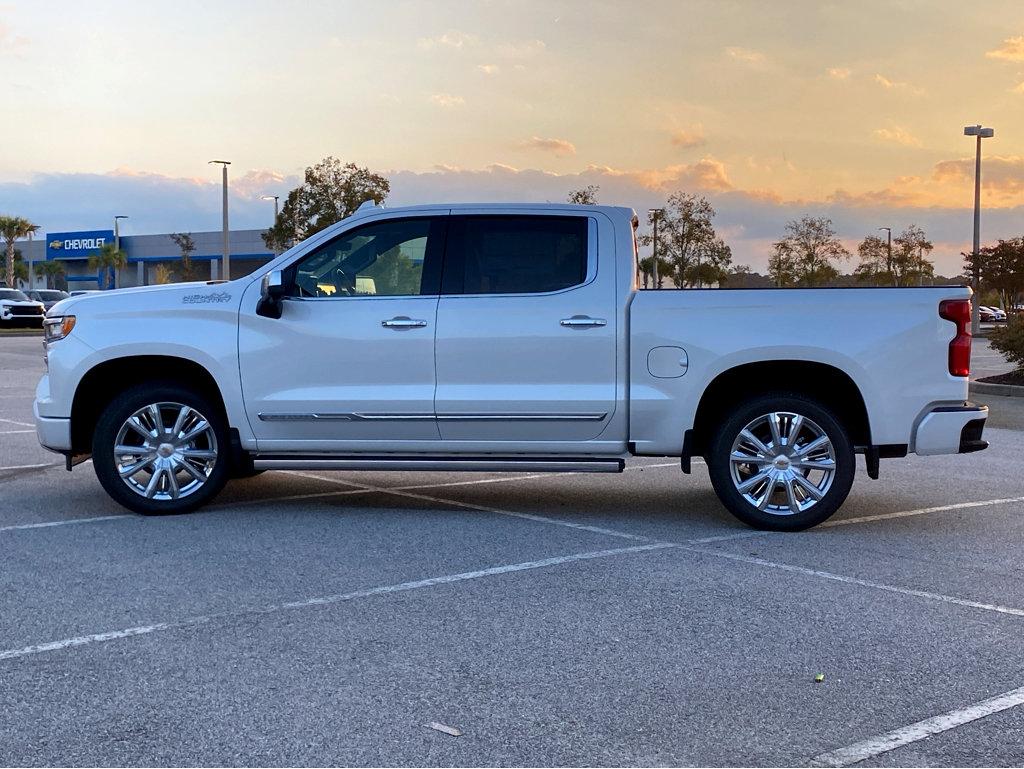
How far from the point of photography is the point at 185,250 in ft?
291

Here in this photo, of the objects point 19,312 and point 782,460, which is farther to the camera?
point 19,312

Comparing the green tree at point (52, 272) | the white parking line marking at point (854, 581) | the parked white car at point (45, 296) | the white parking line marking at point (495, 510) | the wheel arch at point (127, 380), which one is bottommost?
the white parking line marking at point (854, 581)

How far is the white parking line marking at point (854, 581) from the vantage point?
5984 mm

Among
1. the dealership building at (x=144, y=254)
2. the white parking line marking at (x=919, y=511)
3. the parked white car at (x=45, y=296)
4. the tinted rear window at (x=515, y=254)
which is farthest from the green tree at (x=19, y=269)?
the white parking line marking at (x=919, y=511)

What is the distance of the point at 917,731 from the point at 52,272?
107 m

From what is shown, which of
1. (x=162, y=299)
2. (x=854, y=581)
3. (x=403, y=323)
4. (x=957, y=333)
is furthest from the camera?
(x=162, y=299)

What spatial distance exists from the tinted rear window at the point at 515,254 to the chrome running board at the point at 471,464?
1.12m

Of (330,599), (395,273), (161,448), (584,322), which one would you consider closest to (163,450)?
(161,448)

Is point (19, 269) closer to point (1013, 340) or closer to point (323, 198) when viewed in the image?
point (323, 198)

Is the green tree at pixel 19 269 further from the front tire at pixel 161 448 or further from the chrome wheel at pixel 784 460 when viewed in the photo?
the chrome wheel at pixel 784 460

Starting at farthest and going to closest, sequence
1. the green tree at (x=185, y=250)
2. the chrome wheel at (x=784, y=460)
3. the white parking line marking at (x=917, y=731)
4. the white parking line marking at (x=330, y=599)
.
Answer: the green tree at (x=185, y=250), the chrome wheel at (x=784, y=460), the white parking line marking at (x=330, y=599), the white parking line marking at (x=917, y=731)

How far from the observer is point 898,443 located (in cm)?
788

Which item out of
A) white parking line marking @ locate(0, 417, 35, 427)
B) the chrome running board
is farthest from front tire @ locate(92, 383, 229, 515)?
white parking line marking @ locate(0, 417, 35, 427)

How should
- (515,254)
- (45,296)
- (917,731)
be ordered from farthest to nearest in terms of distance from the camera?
1. (45,296)
2. (515,254)
3. (917,731)
